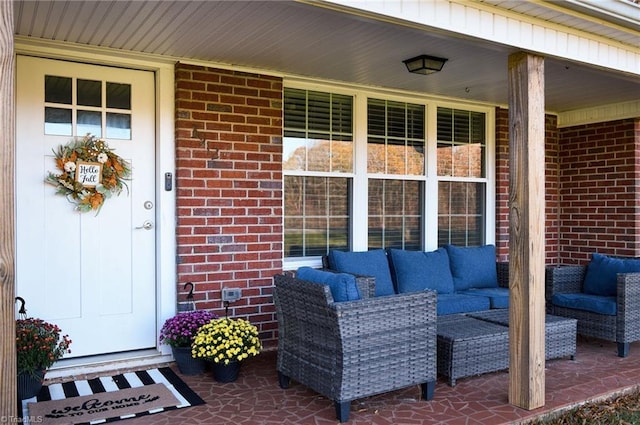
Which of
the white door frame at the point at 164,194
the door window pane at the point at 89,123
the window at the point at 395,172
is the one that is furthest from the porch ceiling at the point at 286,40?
the door window pane at the point at 89,123

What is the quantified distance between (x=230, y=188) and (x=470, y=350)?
2235mm

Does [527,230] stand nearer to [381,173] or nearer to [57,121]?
[381,173]

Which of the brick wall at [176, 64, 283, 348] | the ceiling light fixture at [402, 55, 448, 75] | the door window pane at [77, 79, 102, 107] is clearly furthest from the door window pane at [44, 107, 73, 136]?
the ceiling light fixture at [402, 55, 448, 75]

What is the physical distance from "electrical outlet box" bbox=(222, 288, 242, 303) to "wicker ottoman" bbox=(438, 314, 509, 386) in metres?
1.63

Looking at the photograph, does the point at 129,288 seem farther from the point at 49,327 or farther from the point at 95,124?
the point at 95,124

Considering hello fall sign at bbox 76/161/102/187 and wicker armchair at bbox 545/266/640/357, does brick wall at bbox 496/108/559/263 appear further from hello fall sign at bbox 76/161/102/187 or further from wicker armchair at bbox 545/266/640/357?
hello fall sign at bbox 76/161/102/187

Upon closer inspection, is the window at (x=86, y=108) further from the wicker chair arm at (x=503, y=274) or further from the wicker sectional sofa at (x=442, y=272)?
the wicker chair arm at (x=503, y=274)

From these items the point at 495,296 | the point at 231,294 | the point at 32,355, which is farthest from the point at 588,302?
the point at 32,355

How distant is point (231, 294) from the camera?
457 centimetres

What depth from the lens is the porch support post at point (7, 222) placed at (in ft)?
6.12

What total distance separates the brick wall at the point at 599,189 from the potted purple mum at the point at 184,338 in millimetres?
4760

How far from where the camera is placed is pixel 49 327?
12.1ft

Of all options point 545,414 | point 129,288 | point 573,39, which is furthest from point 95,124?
point 545,414

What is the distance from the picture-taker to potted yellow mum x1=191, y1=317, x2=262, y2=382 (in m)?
3.81
